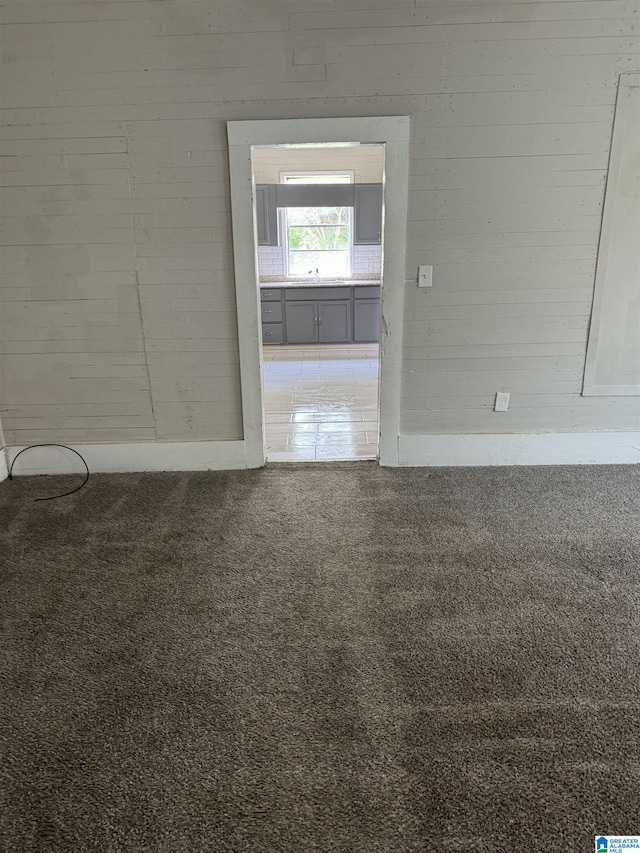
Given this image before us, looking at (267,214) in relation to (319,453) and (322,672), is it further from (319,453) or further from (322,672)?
(322,672)

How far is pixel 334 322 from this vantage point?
8.24 metres

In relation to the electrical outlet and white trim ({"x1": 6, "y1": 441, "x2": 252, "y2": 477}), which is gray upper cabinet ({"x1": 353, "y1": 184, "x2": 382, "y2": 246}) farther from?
white trim ({"x1": 6, "y1": 441, "x2": 252, "y2": 477})

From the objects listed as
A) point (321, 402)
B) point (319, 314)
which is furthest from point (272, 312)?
point (321, 402)

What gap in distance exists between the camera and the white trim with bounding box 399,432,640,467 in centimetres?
392

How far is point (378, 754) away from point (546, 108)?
3.38 meters

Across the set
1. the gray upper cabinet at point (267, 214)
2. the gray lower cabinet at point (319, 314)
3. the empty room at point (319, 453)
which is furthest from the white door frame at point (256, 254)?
the gray upper cabinet at point (267, 214)

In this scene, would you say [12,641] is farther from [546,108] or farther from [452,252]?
[546,108]

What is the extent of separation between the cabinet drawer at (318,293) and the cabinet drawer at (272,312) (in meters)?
0.18

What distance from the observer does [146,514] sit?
3.39m

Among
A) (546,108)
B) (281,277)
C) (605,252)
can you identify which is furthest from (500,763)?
(281,277)

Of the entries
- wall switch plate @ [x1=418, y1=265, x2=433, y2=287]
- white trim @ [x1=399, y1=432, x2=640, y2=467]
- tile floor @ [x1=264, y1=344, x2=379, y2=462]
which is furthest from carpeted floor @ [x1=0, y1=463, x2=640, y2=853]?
wall switch plate @ [x1=418, y1=265, x2=433, y2=287]

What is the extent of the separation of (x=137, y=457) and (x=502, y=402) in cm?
244

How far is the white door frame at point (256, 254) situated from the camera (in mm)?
3396

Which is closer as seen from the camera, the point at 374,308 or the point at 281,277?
the point at 374,308
